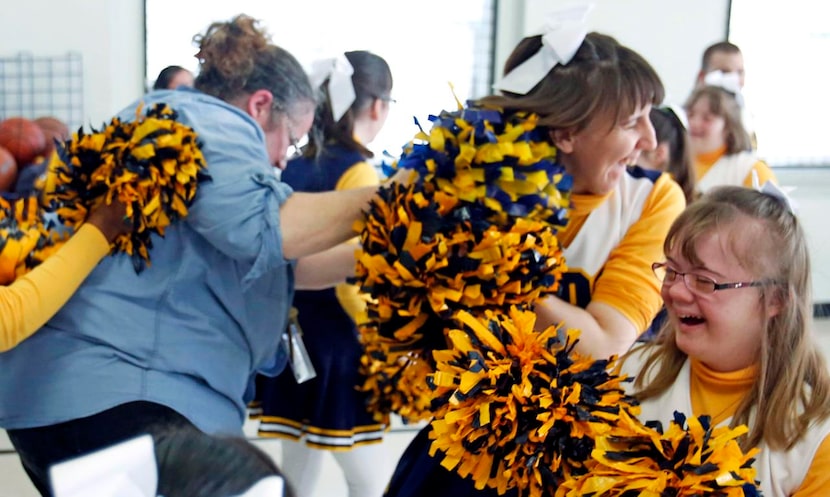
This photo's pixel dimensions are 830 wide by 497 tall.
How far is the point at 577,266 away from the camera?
1839mm

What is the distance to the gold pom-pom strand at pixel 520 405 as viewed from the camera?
134 cm

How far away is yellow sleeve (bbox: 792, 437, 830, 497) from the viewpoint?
1.32 meters

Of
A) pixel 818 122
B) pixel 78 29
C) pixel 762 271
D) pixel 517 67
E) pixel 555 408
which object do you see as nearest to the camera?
pixel 555 408

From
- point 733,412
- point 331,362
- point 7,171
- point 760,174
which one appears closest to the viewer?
point 733,412

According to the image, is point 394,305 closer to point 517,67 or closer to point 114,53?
point 517,67

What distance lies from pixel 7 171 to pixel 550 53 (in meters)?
2.42

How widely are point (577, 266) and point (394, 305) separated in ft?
1.37

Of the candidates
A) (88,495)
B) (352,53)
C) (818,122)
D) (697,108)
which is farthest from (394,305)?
(818,122)

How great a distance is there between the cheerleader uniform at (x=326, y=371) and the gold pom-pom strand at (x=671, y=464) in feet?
5.21

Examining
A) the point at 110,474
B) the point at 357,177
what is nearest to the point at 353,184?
the point at 357,177

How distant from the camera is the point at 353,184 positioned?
2.76 meters

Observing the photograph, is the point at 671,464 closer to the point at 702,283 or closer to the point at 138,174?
the point at 702,283

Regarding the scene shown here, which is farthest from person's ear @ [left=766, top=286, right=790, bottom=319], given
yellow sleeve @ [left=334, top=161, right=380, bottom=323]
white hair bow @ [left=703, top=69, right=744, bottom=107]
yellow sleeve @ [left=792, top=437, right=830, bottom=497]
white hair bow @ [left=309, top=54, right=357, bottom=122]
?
white hair bow @ [left=703, top=69, right=744, bottom=107]

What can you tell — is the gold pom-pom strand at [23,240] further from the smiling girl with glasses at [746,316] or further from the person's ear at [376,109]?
the person's ear at [376,109]
